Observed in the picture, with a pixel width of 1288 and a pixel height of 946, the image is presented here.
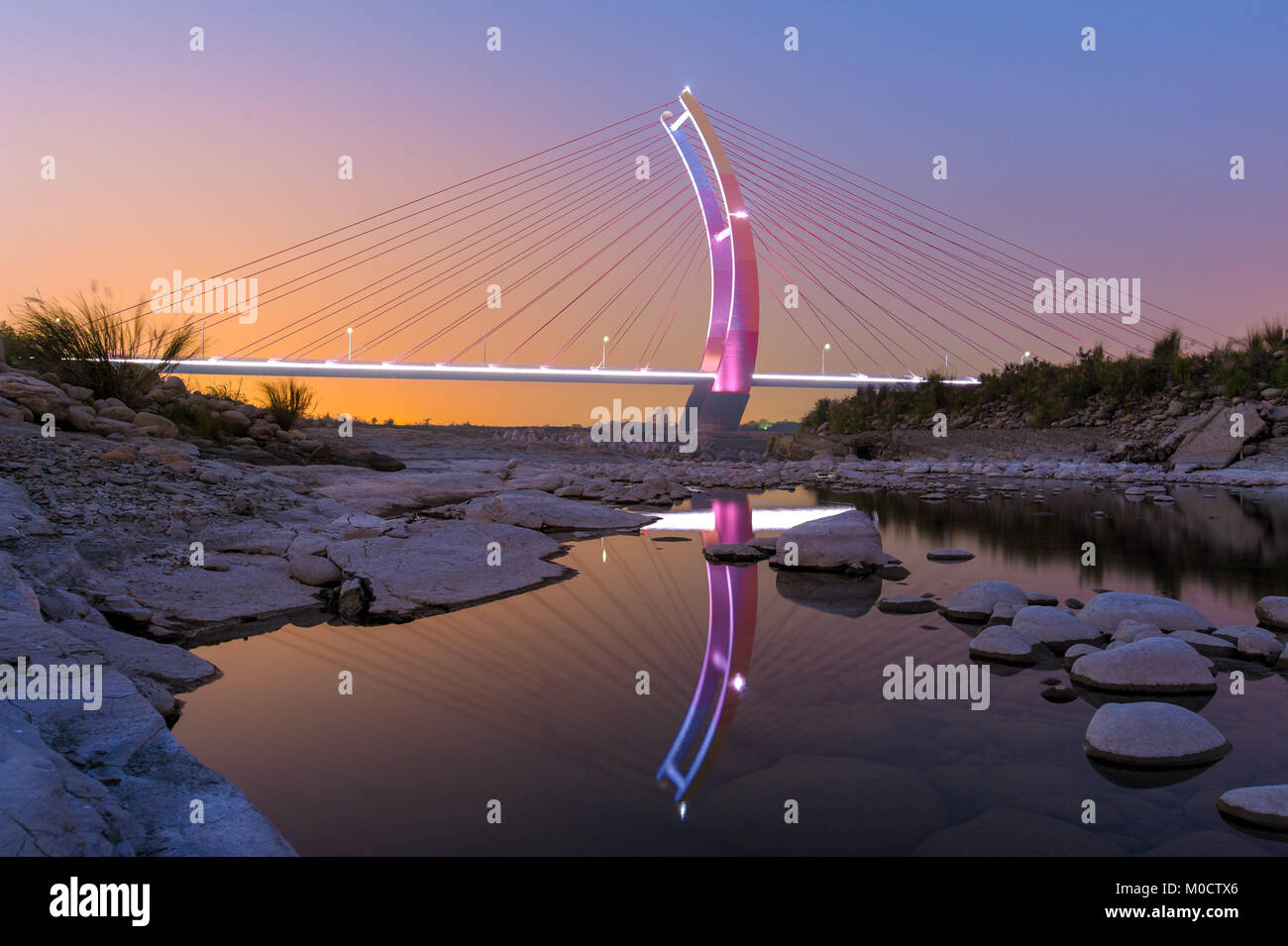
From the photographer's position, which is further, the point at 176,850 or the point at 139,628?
the point at 139,628

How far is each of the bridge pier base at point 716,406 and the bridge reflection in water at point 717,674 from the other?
1481cm

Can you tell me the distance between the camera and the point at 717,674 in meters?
2.31

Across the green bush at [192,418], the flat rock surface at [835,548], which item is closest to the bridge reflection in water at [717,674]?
the flat rock surface at [835,548]

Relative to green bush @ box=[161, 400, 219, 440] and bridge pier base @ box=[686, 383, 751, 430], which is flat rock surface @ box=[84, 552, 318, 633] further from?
bridge pier base @ box=[686, 383, 751, 430]

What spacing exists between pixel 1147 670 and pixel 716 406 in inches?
677

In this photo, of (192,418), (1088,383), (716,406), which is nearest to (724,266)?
(716,406)

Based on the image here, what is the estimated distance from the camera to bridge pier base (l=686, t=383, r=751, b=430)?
742 inches

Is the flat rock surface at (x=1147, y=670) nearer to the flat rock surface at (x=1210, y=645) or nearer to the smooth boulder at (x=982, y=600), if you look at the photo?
the flat rock surface at (x=1210, y=645)

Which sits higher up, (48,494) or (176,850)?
(48,494)

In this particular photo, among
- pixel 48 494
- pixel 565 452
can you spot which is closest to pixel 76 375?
pixel 48 494
